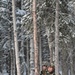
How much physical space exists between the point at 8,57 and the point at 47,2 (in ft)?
54.4

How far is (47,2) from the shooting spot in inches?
719

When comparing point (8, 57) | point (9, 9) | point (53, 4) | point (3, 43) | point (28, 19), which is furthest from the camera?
point (8, 57)

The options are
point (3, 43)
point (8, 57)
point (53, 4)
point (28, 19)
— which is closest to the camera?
point (53, 4)

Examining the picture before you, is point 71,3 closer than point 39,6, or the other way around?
point 39,6

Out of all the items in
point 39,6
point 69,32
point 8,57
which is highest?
point 39,6

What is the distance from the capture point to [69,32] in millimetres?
19906

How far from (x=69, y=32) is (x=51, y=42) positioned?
183 cm

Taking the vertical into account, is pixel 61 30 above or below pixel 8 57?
above

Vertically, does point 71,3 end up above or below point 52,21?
above

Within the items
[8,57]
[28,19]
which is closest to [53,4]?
[28,19]

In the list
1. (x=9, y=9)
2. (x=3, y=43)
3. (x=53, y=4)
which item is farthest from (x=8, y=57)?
(x=53, y=4)

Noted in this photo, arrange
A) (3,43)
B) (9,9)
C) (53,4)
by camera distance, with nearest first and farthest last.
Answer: (53,4)
(9,9)
(3,43)

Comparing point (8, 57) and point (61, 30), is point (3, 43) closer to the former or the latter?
point (8, 57)

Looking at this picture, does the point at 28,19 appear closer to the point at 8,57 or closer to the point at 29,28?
the point at 29,28
